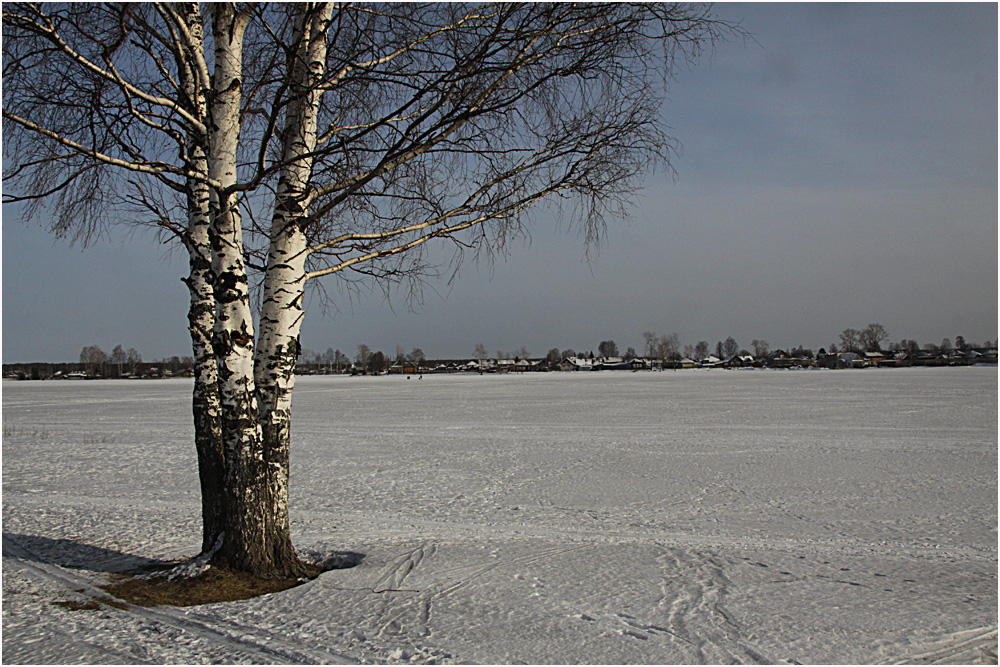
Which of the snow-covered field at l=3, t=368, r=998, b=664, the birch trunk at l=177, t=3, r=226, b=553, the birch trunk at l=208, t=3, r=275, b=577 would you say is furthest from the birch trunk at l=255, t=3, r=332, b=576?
the snow-covered field at l=3, t=368, r=998, b=664

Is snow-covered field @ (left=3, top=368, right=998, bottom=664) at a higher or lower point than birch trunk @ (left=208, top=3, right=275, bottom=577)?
lower

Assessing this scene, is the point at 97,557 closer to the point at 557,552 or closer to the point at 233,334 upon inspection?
the point at 233,334

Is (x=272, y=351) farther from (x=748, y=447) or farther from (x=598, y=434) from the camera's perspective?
(x=598, y=434)

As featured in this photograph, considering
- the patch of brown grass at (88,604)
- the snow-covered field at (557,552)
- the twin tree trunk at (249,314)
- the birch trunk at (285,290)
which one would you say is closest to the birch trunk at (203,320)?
the twin tree trunk at (249,314)

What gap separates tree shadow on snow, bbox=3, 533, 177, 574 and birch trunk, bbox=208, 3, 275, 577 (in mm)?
1292

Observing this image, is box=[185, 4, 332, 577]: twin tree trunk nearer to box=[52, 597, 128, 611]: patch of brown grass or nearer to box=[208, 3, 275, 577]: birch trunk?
box=[208, 3, 275, 577]: birch trunk

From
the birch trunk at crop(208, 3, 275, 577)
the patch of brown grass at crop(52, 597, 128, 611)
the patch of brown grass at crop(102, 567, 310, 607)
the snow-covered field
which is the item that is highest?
the birch trunk at crop(208, 3, 275, 577)

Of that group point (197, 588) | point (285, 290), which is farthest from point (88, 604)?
point (285, 290)

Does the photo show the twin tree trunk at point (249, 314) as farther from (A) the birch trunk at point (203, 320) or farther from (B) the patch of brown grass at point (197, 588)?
(B) the patch of brown grass at point (197, 588)

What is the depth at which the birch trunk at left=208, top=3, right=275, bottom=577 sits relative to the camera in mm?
5867

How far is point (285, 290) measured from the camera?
604cm

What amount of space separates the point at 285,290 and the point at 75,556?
4075 mm

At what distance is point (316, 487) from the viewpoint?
37.7 ft

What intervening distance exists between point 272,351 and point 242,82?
8.62 feet
